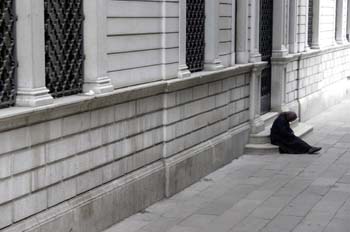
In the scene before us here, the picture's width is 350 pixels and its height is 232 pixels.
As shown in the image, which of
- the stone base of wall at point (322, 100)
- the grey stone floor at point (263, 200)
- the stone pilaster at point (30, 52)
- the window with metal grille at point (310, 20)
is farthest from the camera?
the window with metal grille at point (310, 20)

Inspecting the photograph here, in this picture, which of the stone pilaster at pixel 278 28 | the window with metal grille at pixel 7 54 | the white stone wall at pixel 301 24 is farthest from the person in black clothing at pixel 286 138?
the window with metal grille at pixel 7 54

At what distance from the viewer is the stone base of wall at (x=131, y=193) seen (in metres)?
7.55

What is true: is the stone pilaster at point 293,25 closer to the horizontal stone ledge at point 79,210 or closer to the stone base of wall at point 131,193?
the stone base of wall at point 131,193

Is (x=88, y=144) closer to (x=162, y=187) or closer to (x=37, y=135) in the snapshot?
(x=37, y=135)

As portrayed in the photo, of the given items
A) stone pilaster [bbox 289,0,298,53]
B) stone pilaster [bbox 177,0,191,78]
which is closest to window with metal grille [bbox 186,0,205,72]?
stone pilaster [bbox 177,0,191,78]

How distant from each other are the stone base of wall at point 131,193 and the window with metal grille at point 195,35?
1337 millimetres

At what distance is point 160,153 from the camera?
33.5 feet

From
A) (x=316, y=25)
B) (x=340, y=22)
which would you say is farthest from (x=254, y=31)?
(x=340, y=22)

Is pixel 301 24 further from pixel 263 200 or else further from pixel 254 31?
pixel 263 200

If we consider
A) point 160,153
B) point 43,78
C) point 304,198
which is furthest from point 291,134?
point 43,78

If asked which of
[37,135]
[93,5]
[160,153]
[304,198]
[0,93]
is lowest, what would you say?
[304,198]

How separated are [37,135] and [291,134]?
798 cm

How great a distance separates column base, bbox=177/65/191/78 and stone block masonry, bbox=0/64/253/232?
0.12m

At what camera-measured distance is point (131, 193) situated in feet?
30.1
